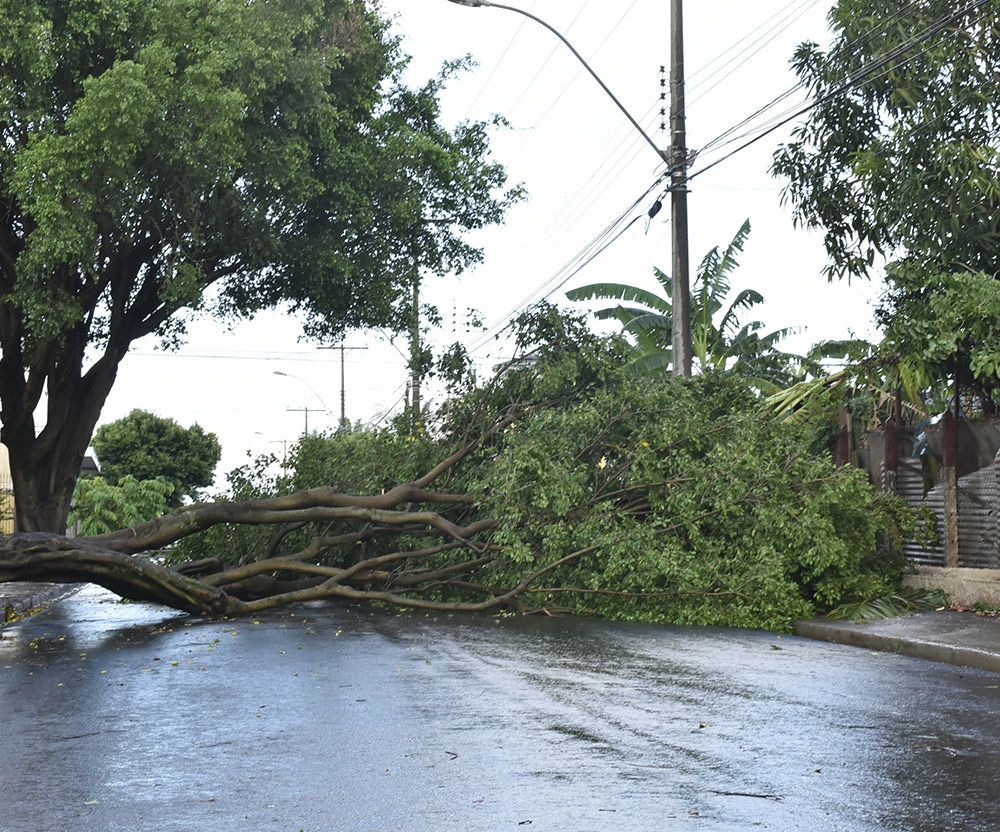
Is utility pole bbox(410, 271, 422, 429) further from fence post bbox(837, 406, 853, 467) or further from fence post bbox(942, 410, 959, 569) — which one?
fence post bbox(942, 410, 959, 569)

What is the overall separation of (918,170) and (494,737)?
11.7 m

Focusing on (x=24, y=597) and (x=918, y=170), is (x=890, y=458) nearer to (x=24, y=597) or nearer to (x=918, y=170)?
Result: (x=918, y=170)

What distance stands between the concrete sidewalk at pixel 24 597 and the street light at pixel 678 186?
10.2m

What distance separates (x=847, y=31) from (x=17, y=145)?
42.4 feet

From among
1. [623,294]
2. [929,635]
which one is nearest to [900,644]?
[929,635]

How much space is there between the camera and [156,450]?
6825 centimetres

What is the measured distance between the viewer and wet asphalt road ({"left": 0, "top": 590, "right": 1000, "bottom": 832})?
6000 millimetres

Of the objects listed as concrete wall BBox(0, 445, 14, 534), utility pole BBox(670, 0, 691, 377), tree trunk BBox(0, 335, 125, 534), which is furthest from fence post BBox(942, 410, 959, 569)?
concrete wall BBox(0, 445, 14, 534)

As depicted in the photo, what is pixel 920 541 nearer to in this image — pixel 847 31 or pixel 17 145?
pixel 847 31

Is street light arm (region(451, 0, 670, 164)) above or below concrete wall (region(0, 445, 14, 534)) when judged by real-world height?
above

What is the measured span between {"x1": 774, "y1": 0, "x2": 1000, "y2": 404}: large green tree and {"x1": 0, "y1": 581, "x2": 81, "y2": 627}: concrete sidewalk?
12426 millimetres

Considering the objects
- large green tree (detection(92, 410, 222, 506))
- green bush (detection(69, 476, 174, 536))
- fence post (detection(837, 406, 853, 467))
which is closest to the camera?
fence post (detection(837, 406, 853, 467))

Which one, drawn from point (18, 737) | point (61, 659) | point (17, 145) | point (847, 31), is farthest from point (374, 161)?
point (18, 737)

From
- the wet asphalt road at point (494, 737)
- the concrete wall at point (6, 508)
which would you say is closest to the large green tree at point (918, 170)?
the wet asphalt road at point (494, 737)
